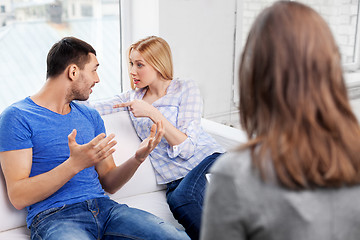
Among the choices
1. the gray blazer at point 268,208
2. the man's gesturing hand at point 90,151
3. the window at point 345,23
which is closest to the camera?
the gray blazer at point 268,208

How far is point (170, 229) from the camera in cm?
152

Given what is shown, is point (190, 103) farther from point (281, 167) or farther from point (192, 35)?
point (281, 167)

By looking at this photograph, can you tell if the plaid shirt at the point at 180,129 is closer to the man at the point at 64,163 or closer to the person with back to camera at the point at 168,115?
the person with back to camera at the point at 168,115

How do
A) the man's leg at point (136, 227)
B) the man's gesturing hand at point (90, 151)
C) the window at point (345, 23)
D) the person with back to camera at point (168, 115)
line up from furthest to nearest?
the window at point (345, 23) → the person with back to camera at point (168, 115) → the man's leg at point (136, 227) → the man's gesturing hand at point (90, 151)

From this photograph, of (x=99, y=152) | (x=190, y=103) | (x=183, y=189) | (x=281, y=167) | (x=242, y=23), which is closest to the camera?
(x=281, y=167)

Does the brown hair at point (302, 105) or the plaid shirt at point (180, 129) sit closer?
the brown hair at point (302, 105)

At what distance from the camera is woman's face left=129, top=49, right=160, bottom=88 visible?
2082 mm

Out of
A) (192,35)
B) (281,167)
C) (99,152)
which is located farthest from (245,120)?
(192,35)

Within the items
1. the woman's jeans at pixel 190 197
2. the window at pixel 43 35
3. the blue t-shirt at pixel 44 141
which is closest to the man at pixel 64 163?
the blue t-shirt at pixel 44 141

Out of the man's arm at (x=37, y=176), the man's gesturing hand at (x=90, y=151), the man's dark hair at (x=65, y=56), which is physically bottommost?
the man's arm at (x=37, y=176)

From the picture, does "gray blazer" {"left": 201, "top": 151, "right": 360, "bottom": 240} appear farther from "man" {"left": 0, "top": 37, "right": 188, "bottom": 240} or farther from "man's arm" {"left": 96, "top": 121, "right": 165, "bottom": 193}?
"man's arm" {"left": 96, "top": 121, "right": 165, "bottom": 193}

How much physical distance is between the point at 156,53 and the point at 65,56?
553 millimetres

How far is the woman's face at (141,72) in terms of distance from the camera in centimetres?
208

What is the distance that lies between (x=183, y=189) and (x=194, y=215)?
161 millimetres
